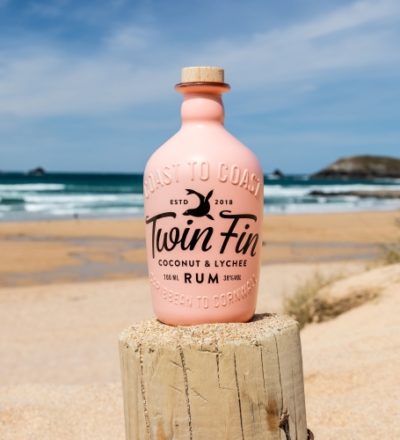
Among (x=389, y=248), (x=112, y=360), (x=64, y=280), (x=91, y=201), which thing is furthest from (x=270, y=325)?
(x=91, y=201)

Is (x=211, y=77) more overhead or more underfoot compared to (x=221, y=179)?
more overhead

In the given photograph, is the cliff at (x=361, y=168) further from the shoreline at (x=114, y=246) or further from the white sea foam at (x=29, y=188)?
the shoreline at (x=114, y=246)

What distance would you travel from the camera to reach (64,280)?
1175cm

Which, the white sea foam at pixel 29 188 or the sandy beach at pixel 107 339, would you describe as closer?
the sandy beach at pixel 107 339

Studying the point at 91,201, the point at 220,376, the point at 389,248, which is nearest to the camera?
the point at 220,376

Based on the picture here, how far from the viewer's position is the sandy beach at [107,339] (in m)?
3.71

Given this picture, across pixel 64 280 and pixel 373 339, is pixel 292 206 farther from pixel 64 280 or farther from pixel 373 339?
pixel 373 339

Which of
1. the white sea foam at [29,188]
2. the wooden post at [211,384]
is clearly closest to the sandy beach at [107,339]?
the wooden post at [211,384]

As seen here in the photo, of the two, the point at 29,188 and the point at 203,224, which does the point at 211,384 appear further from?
the point at 29,188

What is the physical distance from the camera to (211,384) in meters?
2.34

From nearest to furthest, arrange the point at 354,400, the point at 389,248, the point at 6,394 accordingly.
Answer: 1. the point at 354,400
2. the point at 6,394
3. the point at 389,248

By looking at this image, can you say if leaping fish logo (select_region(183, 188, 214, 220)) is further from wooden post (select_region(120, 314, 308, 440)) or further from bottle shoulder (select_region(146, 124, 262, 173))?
wooden post (select_region(120, 314, 308, 440))

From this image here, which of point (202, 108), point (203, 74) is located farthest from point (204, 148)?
point (203, 74)

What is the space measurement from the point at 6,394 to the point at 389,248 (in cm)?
559
